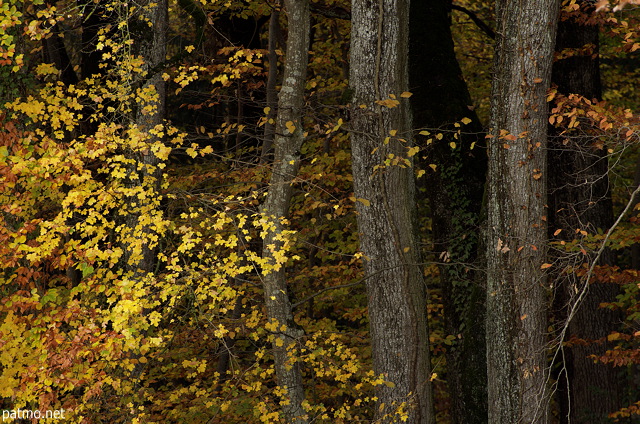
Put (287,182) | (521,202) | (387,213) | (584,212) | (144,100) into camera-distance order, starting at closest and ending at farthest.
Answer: (521,202) < (387,213) < (287,182) < (144,100) < (584,212)

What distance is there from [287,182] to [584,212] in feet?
13.3

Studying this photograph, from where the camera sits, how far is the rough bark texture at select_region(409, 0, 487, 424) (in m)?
7.47

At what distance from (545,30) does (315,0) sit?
6.20 meters

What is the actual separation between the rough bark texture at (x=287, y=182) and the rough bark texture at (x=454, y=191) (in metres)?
1.81

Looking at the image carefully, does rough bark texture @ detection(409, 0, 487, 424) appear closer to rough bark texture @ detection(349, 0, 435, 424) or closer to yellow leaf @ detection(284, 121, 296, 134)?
rough bark texture @ detection(349, 0, 435, 424)

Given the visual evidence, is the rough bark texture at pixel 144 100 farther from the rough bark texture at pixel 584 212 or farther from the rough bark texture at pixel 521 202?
the rough bark texture at pixel 584 212

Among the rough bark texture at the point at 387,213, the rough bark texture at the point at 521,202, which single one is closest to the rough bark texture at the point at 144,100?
the rough bark texture at the point at 387,213

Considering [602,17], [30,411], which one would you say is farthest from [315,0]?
[30,411]

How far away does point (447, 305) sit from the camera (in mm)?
8086

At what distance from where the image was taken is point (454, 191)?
8008 mm

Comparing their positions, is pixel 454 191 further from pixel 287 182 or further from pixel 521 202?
pixel 287 182

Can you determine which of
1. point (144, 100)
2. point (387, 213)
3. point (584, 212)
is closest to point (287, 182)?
point (387, 213)

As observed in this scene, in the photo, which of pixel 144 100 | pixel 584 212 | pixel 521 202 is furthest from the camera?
pixel 584 212

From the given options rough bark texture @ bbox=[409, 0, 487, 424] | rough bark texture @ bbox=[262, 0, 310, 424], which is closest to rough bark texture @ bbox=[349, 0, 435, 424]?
rough bark texture @ bbox=[262, 0, 310, 424]
